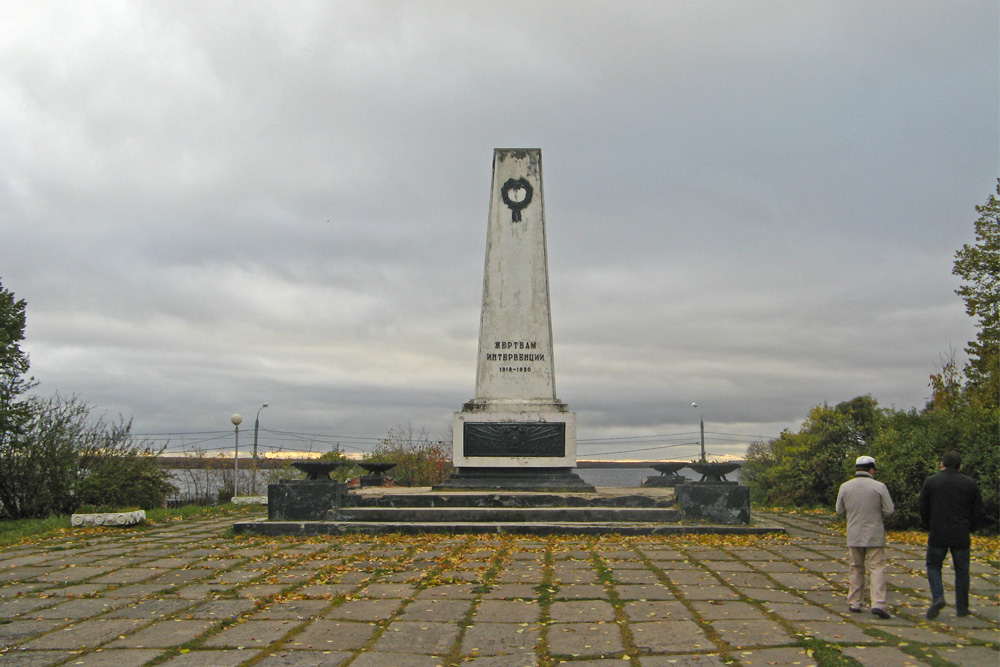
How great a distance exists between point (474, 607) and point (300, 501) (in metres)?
5.76

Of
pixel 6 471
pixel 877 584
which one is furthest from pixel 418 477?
pixel 877 584

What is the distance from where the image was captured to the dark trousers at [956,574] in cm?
594

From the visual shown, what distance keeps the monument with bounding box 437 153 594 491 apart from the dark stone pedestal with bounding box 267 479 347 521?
8.47 feet

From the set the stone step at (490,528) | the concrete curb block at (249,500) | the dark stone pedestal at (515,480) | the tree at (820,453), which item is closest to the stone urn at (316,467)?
the stone step at (490,528)

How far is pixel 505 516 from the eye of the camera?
11258 millimetres

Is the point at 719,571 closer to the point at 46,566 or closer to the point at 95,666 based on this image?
the point at 95,666

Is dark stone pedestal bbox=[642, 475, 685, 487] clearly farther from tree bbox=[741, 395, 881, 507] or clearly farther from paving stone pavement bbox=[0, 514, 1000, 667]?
paving stone pavement bbox=[0, 514, 1000, 667]

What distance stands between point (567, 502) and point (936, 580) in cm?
641

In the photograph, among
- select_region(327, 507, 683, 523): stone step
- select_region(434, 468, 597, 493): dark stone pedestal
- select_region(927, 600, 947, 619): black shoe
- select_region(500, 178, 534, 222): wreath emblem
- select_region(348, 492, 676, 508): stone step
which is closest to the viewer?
select_region(927, 600, 947, 619): black shoe

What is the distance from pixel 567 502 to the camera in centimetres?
1190

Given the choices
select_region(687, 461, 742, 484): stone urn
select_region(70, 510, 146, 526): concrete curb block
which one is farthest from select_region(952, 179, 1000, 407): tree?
select_region(70, 510, 146, 526): concrete curb block

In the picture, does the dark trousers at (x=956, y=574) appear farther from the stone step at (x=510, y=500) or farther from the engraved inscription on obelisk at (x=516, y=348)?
the engraved inscription on obelisk at (x=516, y=348)

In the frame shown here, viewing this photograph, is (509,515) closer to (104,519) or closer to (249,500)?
(104,519)

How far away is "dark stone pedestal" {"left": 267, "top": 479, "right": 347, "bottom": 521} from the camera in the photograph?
11172mm
